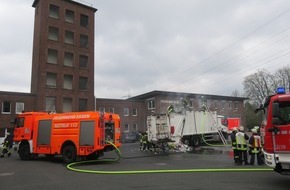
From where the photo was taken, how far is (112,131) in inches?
666

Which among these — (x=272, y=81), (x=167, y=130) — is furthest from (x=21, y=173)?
(x=272, y=81)

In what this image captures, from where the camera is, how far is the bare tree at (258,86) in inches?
2822

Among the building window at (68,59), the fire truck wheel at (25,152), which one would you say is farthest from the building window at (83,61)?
the fire truck wheel at (25,152)

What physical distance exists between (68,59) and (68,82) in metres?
3.56

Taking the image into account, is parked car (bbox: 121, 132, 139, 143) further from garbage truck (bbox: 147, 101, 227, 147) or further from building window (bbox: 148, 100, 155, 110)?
garbage truck (bbox: 147, 101, 227, 147)

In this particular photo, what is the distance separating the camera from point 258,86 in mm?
73312

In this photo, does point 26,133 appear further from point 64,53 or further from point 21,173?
point 64,53

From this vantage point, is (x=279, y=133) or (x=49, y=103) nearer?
(x=279, y=133)

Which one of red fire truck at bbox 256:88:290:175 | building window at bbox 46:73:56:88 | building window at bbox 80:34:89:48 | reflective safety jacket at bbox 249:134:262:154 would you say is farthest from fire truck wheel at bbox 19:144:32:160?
building window at bbox 80:34:89:48

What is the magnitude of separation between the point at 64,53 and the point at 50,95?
22.8ft

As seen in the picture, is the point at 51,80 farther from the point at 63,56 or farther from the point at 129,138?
the point at 129,138

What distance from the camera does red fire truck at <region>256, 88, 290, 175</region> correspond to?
9.06 meters

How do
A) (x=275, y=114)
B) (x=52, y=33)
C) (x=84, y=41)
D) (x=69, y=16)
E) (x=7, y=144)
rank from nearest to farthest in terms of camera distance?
(x=275, y=114)
(x=7, y=144)
(x=52, y=33)
(x=69, y=16)
(x=84, y=41)

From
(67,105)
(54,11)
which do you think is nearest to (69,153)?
(67,105)
